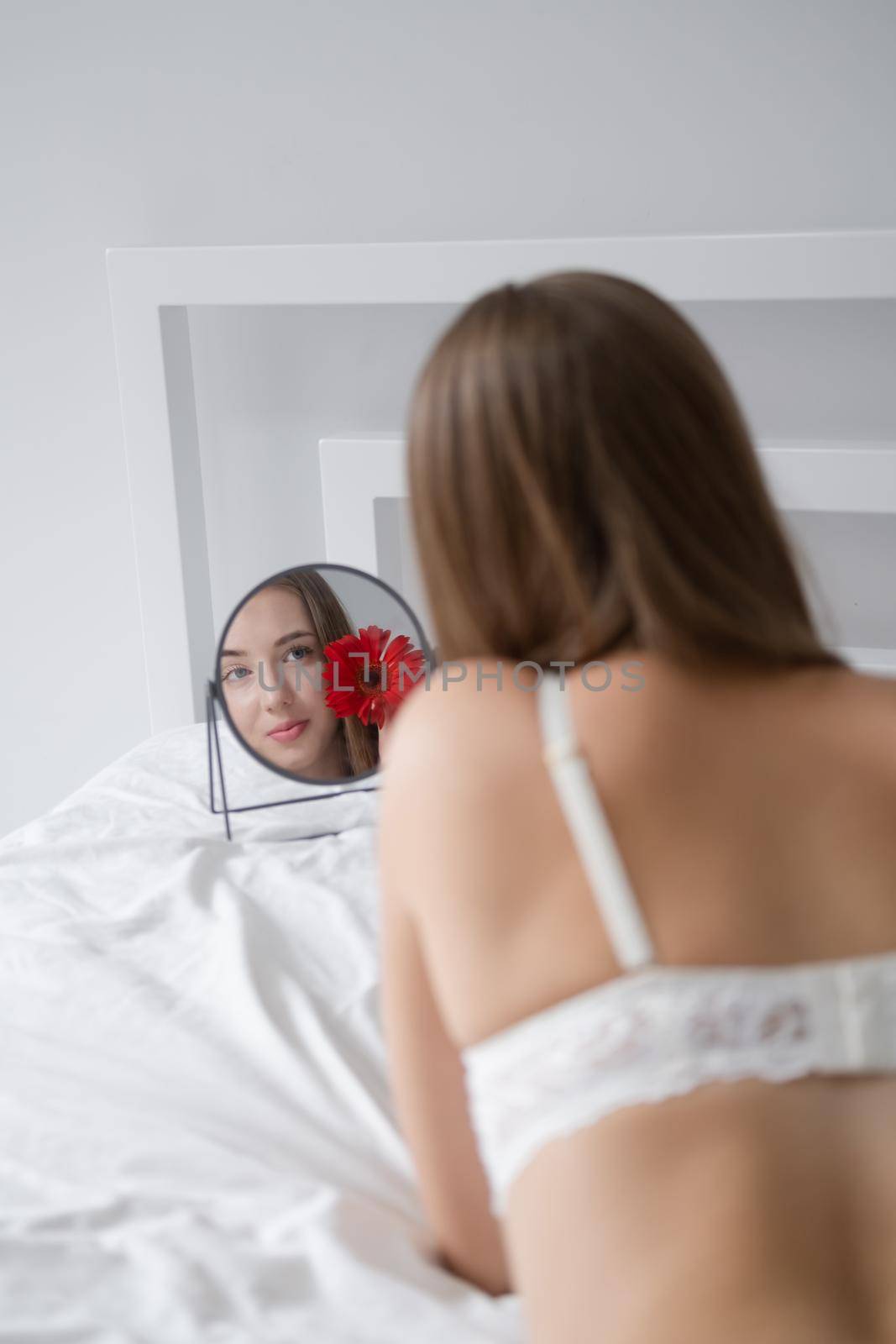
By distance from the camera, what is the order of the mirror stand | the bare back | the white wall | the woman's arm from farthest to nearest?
the white wall, the mirror stand, the woman's arm, the bare back

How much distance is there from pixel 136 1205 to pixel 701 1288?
0.51 m

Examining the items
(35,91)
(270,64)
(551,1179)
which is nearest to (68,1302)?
(551,1179)

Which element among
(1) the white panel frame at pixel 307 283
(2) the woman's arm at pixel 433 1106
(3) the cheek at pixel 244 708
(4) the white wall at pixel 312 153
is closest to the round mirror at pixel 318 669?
(3) the cheek at pixel 244 708

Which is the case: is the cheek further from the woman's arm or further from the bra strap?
the bra strap

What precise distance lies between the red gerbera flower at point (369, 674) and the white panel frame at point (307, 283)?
56 centimetres

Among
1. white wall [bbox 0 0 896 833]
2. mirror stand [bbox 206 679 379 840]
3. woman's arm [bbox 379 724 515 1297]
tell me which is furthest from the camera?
white wall [bbox 0 0 896 833]

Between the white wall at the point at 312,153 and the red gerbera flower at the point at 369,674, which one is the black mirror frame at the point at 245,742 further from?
the white wall at the point at 312,153

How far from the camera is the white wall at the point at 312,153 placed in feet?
6.05

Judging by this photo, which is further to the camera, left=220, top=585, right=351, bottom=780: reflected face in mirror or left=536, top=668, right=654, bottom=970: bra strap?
left=220, top=585, right=351, bottom=780: reflected face in mirror

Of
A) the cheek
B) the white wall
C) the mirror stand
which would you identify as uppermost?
the white wall

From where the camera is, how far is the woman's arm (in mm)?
899

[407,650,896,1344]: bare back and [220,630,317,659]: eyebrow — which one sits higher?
[220,630,317,659]: eyebrow

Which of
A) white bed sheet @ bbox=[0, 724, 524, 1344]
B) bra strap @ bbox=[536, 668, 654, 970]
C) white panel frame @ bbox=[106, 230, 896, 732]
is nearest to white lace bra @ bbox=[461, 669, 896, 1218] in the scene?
bra strap @ bbox=[536, 668, 654, 970]

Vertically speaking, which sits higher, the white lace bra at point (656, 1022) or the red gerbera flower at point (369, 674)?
the red gerbera flower at point (369, 674)
